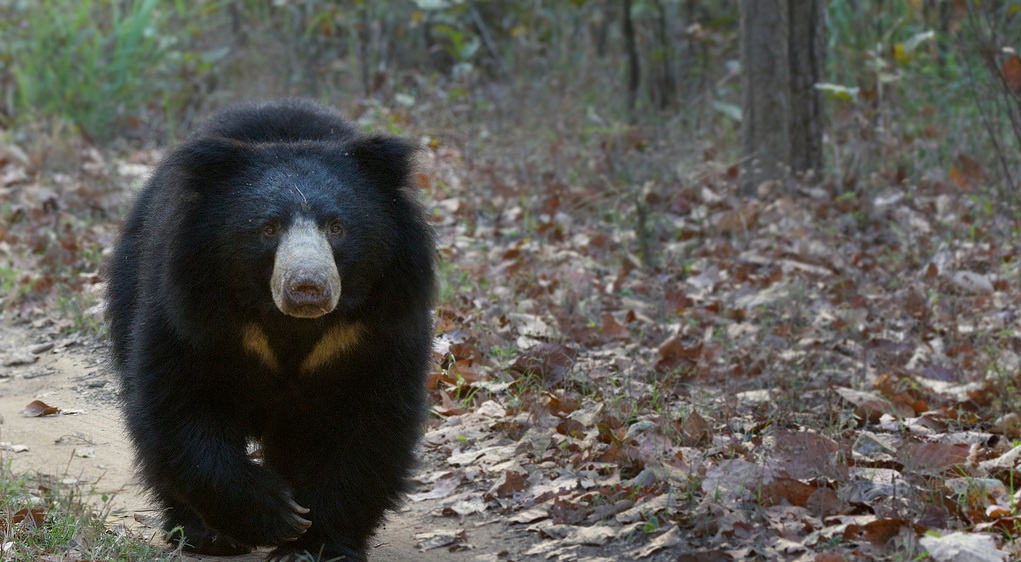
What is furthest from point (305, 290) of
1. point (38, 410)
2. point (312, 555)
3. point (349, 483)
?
point (38, 410)

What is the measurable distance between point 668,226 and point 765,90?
1.20 m

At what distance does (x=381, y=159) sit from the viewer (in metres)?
3.38

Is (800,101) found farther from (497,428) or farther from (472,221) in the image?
(497,428)

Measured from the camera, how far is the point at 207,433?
3.22 meters

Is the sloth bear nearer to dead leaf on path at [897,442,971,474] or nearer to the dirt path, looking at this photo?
the dirt path

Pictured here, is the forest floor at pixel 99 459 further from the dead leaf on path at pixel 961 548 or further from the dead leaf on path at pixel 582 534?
the dead leaf on path at pixel 961 548

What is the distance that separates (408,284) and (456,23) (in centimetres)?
898

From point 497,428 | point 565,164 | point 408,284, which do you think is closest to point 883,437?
point 497,428

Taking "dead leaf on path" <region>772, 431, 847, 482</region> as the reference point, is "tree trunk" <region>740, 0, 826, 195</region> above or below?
above

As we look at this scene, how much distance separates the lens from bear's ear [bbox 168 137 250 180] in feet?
10.7

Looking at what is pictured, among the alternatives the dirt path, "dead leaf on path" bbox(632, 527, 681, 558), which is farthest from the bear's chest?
"dead leaf on path" bbox(632, 527, 681, 558)

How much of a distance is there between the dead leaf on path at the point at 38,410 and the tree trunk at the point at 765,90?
171 inches

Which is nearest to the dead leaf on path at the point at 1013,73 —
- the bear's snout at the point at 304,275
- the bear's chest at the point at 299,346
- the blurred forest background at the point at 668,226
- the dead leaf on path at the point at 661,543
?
the blurred forest background at the point at 668,226

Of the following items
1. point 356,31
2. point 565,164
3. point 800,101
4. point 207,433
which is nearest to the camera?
point 207,433
